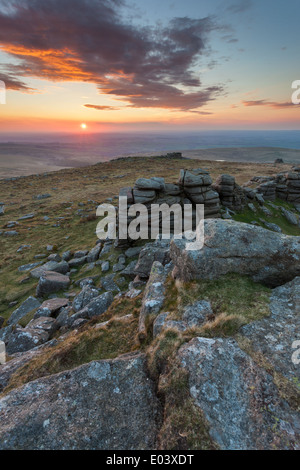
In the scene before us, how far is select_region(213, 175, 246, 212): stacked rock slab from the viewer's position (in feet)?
94.0

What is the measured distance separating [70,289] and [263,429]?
15.7 m

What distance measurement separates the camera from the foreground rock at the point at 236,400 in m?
4.50

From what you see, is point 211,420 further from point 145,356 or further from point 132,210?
point 132,210

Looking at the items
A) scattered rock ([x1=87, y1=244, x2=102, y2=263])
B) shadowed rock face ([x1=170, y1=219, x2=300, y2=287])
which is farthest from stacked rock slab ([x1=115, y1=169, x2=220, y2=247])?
shadowed rock face ([x1=170, y1=219, x2=300, y2=287])

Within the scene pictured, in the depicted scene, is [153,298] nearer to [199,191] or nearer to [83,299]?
[83,299]

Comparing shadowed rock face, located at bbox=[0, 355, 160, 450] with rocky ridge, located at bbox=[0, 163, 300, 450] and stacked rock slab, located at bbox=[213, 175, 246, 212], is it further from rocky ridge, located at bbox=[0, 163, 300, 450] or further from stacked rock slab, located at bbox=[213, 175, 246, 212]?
stacked rock slab, located at bbox=[213, 175, 246, 212]

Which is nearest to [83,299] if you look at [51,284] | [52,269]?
[51,284]

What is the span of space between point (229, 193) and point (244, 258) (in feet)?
69.2

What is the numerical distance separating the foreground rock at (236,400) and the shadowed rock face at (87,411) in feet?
4.38

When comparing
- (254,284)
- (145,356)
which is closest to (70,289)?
(145,356)

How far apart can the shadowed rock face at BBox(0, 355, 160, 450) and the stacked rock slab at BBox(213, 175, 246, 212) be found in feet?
86.1

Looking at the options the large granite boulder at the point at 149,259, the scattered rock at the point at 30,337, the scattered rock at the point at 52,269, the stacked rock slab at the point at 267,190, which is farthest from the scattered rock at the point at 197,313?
the stacked rock slab at the point at 267,190

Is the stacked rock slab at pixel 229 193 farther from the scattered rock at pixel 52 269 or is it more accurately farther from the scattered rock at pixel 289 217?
the scattered rock at pixel 52 269

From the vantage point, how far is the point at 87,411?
17.8 ft
